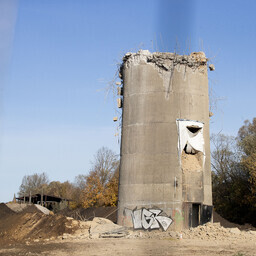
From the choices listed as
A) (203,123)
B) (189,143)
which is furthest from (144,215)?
(203,123)

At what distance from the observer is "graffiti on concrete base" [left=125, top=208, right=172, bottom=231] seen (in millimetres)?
19047

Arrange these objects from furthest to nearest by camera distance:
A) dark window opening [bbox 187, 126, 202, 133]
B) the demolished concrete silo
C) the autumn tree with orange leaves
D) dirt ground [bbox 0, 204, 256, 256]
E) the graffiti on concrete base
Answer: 1. the autumn tree with orange leaves
2. dark window opening [bbox 187, 126, 202, 133]
3. the demolished concrete silo
4. the graffiti on concrete base
5. dirt ground [bbox 0, 204, 256, 256]

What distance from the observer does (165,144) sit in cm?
1998

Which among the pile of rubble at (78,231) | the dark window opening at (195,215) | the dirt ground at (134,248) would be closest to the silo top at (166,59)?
the dark window opening at (195,215)

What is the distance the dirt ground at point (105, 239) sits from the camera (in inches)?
588

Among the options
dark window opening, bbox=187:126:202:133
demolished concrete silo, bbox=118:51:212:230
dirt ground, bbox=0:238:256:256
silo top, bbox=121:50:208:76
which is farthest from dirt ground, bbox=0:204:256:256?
silo top, bbox=121:50:208:76

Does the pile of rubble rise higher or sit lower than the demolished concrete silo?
lower

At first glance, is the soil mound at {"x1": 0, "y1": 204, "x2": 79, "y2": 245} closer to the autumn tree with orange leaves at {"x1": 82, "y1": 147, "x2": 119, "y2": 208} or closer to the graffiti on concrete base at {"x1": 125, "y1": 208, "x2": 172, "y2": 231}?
the graffiti on concrete base at {"x1": 125, "y1": 208, "x2": 172, "y2": 231}

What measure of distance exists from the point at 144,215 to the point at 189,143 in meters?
4.66

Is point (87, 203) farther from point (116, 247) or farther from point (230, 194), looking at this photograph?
point (116, 247)

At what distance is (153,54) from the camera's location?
69.9 ft

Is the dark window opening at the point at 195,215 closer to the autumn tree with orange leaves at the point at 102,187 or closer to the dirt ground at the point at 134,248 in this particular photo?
the dirt ground at the point at 134,248

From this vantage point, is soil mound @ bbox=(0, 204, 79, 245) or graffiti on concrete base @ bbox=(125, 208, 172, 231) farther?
soil mound @ bbox=(0, 204, 79, 245)

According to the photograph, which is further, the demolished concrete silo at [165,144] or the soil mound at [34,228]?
the soil mound at [34,228]
